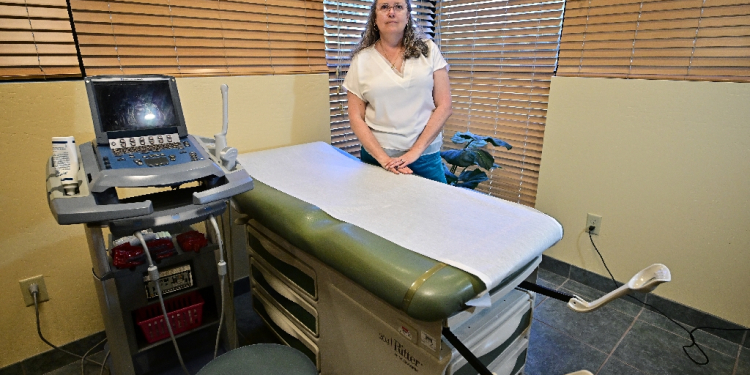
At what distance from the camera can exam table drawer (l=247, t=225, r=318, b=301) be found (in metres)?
1.27

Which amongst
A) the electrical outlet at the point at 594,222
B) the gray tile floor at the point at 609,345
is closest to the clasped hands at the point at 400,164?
the gray tile floor at the point at 609,345

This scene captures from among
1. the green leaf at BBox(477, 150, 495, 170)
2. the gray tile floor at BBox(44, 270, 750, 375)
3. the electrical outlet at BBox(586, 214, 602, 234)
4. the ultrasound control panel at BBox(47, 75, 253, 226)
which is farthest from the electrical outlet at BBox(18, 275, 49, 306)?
the electrical outlet at BBox(586, 214, 602, 234)

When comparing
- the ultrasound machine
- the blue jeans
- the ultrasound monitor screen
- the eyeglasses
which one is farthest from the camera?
the blue jeans

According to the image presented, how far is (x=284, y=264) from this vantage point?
4.57 feet

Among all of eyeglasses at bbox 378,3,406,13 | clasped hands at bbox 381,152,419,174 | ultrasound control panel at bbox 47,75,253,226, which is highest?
eyeglasses at bbox 378,3,406,13

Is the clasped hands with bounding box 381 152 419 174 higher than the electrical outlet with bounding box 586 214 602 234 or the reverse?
higher

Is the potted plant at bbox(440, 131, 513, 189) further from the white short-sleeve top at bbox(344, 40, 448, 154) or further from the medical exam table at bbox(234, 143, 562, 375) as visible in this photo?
the medical exam table at bbox(234, 143, 562, 375)

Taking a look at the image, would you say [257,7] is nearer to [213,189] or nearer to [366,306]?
[213,189]

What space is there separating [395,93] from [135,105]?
0.95 meters

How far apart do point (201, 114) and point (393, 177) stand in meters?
0.91

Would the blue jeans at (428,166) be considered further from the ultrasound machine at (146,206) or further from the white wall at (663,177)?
the ultrasound machine at (146,206)

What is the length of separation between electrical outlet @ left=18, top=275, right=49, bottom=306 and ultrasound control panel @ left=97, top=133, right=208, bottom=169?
820 millimetres

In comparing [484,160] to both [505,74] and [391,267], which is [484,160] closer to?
[505,74]

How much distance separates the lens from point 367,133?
67.5 inches
